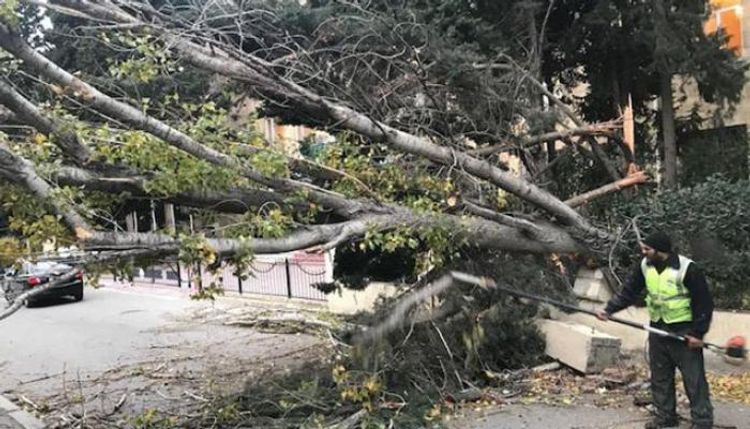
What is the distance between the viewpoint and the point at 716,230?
27.0 feet

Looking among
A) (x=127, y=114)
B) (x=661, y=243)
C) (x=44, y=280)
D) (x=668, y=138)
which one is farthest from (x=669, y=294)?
(x=44, y=280)

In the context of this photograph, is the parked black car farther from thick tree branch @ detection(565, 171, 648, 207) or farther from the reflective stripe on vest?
the reflective stripe on vest

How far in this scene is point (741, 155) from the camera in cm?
1105

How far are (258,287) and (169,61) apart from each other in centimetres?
1270

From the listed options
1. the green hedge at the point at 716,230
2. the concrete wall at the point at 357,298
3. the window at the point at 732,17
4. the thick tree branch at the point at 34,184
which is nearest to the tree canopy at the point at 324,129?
the thick tree branch at the point at 34,184

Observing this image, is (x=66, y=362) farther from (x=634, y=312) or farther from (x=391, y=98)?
(x=634, y=312)

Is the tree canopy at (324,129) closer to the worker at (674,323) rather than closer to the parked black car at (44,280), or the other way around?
the worker at (674,323)

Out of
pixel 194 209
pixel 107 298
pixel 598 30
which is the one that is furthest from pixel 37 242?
pixel 107 298

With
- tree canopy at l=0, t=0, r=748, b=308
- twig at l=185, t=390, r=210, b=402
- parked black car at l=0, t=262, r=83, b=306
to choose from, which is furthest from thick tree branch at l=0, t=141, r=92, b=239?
parked black car at l=0, t=262, r=83, b=306

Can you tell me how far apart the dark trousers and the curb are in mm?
6095

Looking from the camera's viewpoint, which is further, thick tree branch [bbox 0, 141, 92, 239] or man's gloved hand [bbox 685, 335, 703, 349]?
thick tree branch [bbox 0, 141, 92, 239]

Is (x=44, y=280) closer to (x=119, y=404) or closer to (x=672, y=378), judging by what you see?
(x=119, y=404)

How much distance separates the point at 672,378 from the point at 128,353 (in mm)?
8750

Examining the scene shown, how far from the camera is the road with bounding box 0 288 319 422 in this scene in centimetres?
875
